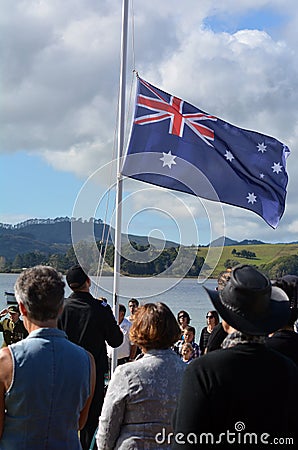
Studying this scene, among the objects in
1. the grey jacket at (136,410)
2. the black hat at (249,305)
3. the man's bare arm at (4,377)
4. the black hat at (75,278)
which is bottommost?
the grey jacket at (136,410)

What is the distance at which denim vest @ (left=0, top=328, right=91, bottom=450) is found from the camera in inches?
115

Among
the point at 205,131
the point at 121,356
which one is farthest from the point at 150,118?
the point at 121,356

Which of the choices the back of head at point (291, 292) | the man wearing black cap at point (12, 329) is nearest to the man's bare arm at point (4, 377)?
the back of head at point (291, 292)

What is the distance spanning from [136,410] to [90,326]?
1921mm

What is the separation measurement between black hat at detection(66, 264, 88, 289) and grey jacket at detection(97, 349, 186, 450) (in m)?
2.04

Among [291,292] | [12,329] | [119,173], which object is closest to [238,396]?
[291,292]

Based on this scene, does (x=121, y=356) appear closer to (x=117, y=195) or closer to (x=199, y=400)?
(x=117, y=195)

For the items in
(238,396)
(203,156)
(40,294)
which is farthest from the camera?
(203,156)

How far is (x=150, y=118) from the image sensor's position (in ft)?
28.5

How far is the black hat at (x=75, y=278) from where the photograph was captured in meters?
5.35

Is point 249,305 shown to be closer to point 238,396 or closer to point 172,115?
point 238,396

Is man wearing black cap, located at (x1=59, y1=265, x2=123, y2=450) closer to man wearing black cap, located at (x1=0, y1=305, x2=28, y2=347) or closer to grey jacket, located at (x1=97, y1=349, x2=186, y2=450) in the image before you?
grey jacket, located at (x1=97, y1=349, x2=186, y2=450)

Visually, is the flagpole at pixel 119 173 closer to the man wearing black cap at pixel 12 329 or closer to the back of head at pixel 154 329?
the man wearing black cap at pixel 12 329

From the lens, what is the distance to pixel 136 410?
331 cm
